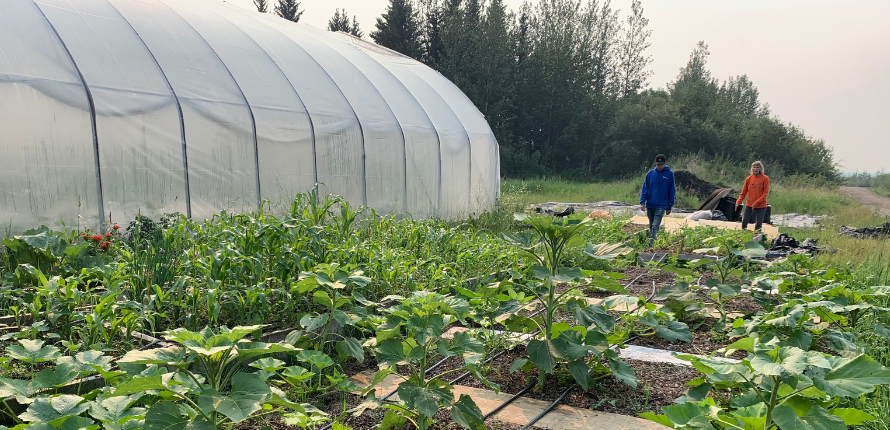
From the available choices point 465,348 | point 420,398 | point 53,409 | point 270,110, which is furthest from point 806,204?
point 53,409

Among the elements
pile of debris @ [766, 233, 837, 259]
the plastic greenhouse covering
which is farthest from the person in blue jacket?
the plastic greenhouse covering

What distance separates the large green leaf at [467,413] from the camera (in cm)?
172

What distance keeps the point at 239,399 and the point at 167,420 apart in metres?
0.20

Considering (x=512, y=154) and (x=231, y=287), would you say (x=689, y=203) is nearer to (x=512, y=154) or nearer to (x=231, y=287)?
(x=512, y=154)

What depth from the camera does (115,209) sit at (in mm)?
5047

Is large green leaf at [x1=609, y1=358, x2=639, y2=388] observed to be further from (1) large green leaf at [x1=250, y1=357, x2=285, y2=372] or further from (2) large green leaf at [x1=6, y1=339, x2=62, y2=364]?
(2) large green leaf at [x1=6, y1=339, x2=62, y2=364]

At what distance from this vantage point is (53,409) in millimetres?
1405

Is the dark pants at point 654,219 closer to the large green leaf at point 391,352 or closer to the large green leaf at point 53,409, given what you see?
the large green leaf at point 391,352

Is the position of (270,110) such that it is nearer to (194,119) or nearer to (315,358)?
(194,119)

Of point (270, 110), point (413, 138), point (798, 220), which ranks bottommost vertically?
point (798, 220)

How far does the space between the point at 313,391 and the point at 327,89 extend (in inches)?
220

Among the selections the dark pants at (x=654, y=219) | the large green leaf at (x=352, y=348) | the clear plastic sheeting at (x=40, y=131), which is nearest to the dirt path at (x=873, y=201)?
the dark pants at (x=654, y=219)

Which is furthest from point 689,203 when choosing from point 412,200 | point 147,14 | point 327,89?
point 147,14

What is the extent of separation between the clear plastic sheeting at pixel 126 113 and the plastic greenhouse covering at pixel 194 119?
0.04 ft
